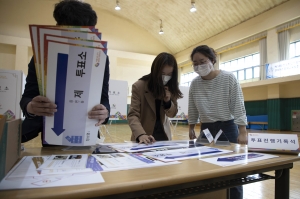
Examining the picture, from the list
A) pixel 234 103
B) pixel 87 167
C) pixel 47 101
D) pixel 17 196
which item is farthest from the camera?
pixel 234 103

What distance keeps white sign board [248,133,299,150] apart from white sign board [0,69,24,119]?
339cm

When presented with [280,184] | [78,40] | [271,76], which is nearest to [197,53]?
[280,184]

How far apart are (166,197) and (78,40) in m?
0.52

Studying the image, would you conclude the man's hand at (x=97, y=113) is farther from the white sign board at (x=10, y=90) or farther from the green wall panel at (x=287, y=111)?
the green wall panel at (x=287, y=111)

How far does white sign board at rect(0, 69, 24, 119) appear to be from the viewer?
128 inches

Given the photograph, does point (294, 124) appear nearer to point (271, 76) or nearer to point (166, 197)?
point (271, 76)

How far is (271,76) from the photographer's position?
680 centimetres

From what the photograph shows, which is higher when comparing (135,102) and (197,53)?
(197,53)

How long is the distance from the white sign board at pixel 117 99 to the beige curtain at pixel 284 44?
531cm

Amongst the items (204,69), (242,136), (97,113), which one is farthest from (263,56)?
(97,113)

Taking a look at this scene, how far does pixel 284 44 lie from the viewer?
21.8 ft

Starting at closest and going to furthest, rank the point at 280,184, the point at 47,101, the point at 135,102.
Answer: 1. the point at 47,101
2. the point at 280,184
3. the point at 135,102

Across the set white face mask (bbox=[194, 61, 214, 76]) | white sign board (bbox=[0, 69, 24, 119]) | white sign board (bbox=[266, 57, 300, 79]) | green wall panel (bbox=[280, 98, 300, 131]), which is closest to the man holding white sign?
white face mask (bbox=[194, 61, 214, 76])

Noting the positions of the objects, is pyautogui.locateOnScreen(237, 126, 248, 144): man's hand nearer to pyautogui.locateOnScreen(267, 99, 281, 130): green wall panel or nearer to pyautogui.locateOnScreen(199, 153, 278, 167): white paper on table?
pyautogui.locateOnScreen(199, 153, 278, 167): white paper on table
